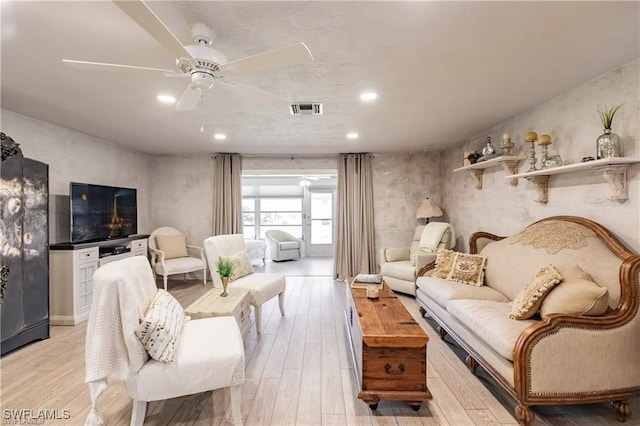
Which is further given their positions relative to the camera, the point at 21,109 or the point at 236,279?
the point at 236,279

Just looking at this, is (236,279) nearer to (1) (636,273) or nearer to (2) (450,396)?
(2) (450,396)

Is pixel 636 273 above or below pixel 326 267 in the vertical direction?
above

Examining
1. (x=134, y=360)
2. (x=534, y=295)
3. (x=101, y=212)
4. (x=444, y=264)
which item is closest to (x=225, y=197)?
(x=101, y=212)

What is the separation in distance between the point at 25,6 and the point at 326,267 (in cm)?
639

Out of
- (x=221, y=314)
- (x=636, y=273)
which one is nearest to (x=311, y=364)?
(x=221, y=314)

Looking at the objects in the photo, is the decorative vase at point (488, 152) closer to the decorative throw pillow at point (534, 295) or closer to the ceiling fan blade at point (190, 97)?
the decorative throw pillow at point (534, 295)

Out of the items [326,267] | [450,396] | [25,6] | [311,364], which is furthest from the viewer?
[326,267]

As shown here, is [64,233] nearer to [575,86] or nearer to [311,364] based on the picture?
[311,364]

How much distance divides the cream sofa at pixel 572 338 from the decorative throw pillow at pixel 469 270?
26.8 inches

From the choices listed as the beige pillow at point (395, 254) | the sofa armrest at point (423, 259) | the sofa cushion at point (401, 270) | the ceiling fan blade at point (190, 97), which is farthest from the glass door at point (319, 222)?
the ceiling fan blade at point (190, 97)

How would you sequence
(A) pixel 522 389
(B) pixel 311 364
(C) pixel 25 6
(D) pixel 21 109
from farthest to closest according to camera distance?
(D) pixel 21 109, (B) pixel 311 364, (A) pixel 522 389, (C) pixel 25 6

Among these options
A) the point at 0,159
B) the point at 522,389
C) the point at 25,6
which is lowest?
the point at 522,389

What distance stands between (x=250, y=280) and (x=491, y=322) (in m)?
2.42

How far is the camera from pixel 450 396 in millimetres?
2174
